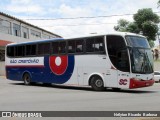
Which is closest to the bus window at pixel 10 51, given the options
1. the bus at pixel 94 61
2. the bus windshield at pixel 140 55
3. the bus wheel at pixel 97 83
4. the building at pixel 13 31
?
the bus at pixel 94 61

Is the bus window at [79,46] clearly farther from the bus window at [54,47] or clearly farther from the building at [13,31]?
the building at [13,31]

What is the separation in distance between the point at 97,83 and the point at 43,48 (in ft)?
17.1

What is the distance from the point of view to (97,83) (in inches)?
848

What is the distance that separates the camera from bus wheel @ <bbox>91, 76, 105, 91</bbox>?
2133 cm

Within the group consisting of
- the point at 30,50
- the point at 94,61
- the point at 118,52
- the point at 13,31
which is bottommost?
the point at 94,61

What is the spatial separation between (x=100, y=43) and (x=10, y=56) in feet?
31.0

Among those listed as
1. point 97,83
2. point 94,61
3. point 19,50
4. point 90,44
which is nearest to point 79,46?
point 90,44

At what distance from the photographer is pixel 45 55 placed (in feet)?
81.1

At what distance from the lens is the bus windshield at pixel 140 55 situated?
19875mm

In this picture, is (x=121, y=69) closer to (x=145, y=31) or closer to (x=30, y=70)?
(x=30, y=70)

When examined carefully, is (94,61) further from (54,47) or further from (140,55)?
(54,47)

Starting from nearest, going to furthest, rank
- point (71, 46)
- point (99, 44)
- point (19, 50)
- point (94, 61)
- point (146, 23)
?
1. point (99, 44)
2. point (94, 61)
3. point (71, 46)
4. point (19, 50)
5. point (146, 23)

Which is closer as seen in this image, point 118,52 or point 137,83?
point 137,83

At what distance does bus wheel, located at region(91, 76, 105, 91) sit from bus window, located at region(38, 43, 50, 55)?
13.7 ft
